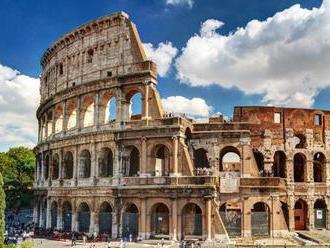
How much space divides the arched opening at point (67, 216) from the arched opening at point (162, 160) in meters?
8.27

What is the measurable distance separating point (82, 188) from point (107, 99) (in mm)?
7209

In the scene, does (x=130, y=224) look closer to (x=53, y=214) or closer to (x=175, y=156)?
(x=175, y=156)

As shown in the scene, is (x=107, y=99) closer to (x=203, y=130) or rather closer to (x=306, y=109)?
(x=203, y=130)

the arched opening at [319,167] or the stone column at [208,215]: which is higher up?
the arched opening at [319,167]

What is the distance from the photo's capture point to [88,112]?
3759cm

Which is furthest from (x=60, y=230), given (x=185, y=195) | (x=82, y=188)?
(x=185, y=195)

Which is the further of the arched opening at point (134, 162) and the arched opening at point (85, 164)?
the arched opening at point (85, 164)

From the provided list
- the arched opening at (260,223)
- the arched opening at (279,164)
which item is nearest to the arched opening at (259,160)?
the arched opening at (279,164)

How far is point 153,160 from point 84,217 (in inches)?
301

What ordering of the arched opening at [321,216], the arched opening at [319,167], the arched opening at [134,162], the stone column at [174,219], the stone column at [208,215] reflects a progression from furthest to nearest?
the arched opening at [319,167] → the arched opening at [321,216] → the arched opening at [134,162] → the stone column at [174,219] → the stone column at [208,215]

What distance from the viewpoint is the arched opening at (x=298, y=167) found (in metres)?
38.1

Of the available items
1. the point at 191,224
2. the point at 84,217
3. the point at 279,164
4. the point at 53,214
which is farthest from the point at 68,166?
the point at 279,164

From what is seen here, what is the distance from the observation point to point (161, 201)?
3166 cm

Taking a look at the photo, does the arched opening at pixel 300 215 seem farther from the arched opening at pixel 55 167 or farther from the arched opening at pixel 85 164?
the arched opening at pixel 55 167
